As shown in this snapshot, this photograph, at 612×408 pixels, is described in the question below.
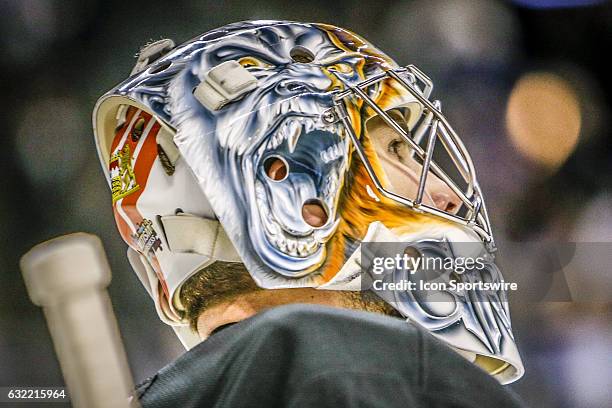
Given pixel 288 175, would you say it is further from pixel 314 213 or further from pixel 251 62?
pixel 251 62

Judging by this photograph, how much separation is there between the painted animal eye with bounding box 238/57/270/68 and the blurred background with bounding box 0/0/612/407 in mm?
787

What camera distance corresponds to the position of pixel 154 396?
32.1 inches

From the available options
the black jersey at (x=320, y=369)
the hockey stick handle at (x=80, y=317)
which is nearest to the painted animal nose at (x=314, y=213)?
the black jersey at (x=320, y=369)

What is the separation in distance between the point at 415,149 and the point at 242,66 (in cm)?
27

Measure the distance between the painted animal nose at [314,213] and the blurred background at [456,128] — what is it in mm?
801

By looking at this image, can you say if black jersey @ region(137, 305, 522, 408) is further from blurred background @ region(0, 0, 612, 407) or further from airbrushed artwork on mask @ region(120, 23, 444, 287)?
blurred background @ region(0, 0, 612, 407)

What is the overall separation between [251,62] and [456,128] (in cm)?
95

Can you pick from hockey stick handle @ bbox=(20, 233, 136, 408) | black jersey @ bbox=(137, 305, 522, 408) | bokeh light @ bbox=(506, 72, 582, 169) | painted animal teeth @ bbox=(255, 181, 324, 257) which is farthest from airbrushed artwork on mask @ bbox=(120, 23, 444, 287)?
bokeh light @ bbox=(506, 72, 582, 169)

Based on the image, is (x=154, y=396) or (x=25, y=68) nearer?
(x=154, y=396)

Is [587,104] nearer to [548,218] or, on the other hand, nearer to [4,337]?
[548,218]

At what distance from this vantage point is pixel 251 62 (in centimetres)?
137

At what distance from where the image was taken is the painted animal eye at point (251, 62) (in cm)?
136

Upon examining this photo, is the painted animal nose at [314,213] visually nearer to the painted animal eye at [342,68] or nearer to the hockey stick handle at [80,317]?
the painted animal eye at [342,68]

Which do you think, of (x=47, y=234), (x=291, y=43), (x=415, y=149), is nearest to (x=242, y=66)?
(x=291, y=43)
